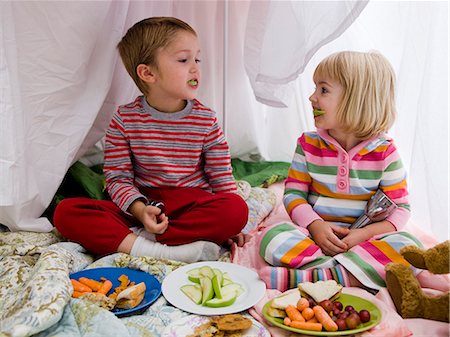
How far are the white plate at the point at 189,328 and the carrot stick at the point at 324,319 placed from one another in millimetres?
89

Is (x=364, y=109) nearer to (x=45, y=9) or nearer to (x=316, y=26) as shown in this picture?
(x=316, y=26)

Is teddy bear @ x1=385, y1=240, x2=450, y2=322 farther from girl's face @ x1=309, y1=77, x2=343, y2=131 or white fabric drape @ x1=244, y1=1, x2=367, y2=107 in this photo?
white fabric drape @ x1=244, y1=1, x2=367, y2=107

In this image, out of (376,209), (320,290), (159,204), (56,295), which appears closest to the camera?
(56,295)

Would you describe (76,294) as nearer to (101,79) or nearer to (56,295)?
(56,295)

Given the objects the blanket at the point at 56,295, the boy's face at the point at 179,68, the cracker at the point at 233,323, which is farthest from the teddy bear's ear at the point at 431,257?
the boy's face at the point at 179,68

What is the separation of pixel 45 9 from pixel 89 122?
30 centimetres

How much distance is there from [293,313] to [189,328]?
0.58 feet

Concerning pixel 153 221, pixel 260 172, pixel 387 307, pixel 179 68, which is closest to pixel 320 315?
pixel 387 307

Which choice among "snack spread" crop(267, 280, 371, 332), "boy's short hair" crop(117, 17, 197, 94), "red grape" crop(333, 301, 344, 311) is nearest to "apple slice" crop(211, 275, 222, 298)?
"snack spread" crop(267, 280, 371, 332)

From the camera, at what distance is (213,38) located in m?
1.84

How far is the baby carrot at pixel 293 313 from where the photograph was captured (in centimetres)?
96

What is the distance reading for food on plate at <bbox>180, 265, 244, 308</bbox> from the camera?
3.38 ft

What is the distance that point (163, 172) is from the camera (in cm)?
141

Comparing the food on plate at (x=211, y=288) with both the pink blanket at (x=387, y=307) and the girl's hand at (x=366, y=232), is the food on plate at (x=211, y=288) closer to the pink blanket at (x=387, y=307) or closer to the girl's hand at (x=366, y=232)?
the pink blanket at (x=387, y=307)
